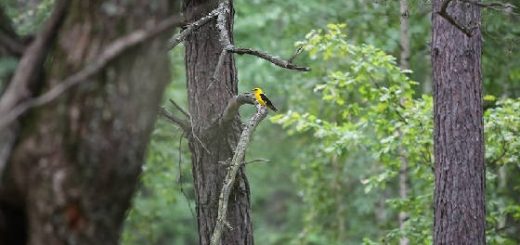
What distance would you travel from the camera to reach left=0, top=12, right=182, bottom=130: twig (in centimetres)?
274

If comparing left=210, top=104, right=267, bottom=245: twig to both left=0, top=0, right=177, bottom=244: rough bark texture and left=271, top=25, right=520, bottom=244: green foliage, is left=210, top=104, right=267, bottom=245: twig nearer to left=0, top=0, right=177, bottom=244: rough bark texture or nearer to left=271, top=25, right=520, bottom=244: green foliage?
left=0, top=0, right=177, bottom=244: rough bark texture

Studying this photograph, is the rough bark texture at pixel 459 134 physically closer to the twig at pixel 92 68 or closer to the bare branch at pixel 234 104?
the bare branch at pixel 234 104

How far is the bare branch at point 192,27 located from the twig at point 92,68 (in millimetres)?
2655

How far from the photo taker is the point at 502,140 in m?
9.37

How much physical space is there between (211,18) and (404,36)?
7.45 meters

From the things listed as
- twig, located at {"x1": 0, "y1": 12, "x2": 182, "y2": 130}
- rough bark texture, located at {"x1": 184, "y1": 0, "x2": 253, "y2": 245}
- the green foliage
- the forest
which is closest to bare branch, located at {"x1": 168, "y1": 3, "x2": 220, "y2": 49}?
the forest

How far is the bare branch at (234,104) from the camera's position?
550cm

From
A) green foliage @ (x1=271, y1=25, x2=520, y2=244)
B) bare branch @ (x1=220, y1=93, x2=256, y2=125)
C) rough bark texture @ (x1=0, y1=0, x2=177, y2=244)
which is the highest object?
green foliage @ (x1=271, y1=25, x2=520, y2=244)

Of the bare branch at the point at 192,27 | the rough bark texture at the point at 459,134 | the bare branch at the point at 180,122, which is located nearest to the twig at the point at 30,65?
the bare branch at the point at 192,27

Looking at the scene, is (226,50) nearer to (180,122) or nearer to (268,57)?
(268,57)

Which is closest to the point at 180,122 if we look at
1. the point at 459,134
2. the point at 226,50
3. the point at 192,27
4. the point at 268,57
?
the point at 192,27

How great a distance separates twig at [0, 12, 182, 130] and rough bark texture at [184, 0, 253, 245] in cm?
340

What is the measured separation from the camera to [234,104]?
226 inches

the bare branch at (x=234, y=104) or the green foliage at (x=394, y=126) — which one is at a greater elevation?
the green foliage at (x=394, y=126)
